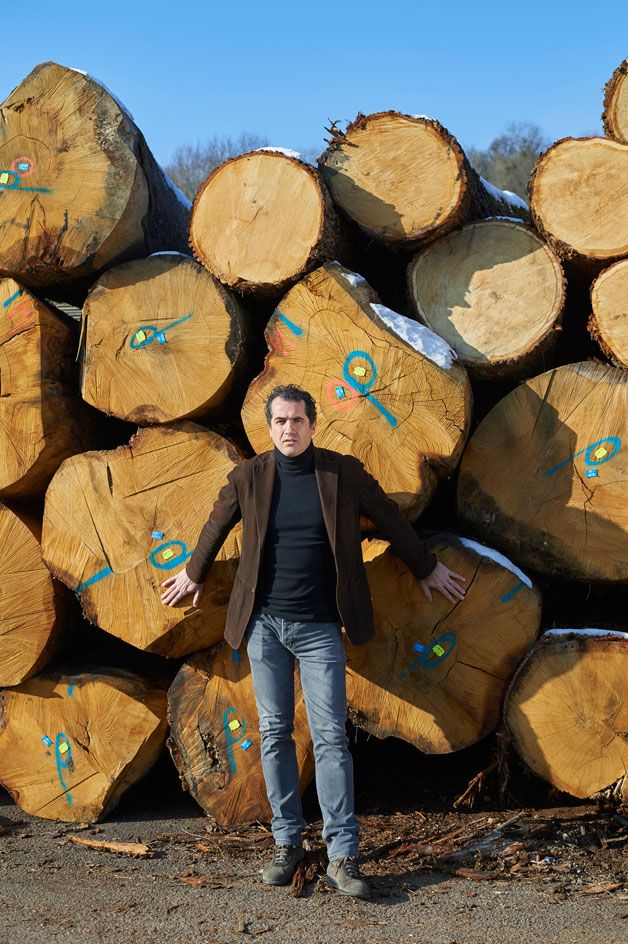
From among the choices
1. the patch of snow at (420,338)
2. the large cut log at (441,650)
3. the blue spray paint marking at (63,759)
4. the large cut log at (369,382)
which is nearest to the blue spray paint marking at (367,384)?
the large cut log at (369,382)

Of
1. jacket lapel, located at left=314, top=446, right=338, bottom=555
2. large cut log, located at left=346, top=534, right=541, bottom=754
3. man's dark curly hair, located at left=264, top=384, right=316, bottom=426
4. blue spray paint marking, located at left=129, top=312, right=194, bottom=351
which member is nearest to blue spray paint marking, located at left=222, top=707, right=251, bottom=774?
large cut log, located at left=346, top=534, right=541, bottom=754

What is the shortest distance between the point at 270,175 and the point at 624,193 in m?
1.45

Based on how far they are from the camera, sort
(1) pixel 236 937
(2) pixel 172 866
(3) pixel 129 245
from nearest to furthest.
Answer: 1. (1) pixel 236 937
2. (2) pixel 172 866
3. (3) pixel 129 245

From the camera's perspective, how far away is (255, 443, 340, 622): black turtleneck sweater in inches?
131

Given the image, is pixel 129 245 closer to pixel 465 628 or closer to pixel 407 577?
pixel 407 577

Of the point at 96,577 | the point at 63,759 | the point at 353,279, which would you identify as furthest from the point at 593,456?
the point at 63,759

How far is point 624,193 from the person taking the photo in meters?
3.70

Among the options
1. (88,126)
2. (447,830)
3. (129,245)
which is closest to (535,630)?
(447,830)

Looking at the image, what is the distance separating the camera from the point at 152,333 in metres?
3.94

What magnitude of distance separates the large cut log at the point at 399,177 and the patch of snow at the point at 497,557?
1305 millimetres

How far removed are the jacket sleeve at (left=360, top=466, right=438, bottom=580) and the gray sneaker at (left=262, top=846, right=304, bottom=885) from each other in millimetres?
1128

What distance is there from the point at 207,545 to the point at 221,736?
1.01m

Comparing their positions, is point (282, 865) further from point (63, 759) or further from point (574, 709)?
point (63, 759)

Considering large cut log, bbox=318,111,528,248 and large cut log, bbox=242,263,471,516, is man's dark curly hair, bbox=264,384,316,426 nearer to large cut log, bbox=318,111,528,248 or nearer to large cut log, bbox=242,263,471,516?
large cut log, bbox=242,263,471,516
